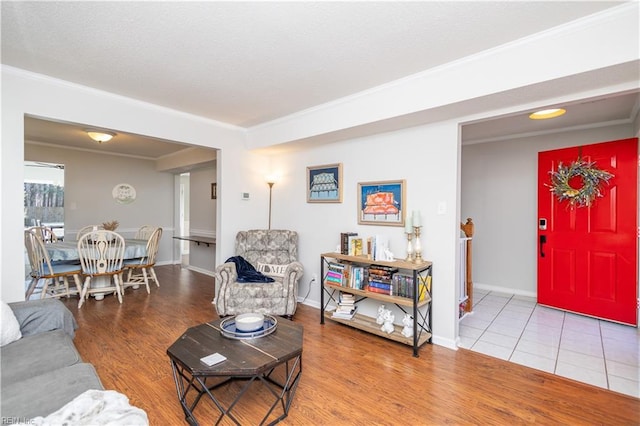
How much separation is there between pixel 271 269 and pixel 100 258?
224 centimetres

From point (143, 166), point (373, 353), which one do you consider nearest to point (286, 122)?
point (373, 353)

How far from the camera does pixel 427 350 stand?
109 inches

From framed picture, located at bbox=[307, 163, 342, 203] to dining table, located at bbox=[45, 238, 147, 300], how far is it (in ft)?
8.67

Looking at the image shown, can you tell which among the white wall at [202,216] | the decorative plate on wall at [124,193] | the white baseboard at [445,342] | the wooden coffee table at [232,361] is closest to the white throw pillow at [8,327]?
the wooden coffee table at [232,361]

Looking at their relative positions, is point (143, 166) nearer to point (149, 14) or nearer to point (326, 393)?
point (149, 14)

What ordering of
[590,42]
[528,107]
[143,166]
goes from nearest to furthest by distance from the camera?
[590,42], [528,107], [143,166]

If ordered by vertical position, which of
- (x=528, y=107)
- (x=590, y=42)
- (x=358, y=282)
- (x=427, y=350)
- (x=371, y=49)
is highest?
(x=371, y=49)

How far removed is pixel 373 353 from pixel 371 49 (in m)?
2.50

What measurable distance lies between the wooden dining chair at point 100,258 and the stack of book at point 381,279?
3.28 m

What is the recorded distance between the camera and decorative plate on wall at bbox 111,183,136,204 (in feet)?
20.4

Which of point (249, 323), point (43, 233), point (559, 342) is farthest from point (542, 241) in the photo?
point (43, 233)

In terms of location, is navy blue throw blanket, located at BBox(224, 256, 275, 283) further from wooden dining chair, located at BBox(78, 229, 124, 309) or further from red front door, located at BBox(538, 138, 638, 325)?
red front door, located at BBox(538, 138, 638, 325)

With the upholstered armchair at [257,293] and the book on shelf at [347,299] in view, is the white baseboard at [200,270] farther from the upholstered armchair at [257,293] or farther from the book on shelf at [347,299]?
the book on shelf at [347,299]

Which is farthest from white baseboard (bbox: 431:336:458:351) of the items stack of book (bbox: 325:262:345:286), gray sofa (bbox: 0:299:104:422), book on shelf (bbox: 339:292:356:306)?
gray sofa (bbox: 0:299:104:422)
